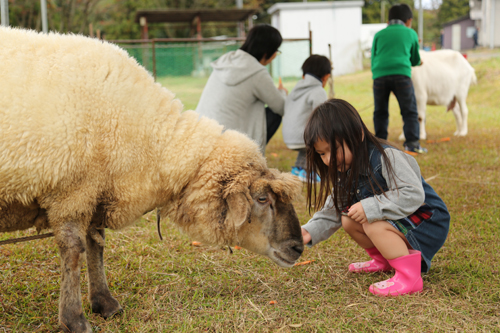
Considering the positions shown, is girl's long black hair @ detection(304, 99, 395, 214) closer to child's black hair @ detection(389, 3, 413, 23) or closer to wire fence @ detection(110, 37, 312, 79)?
child's black hair @ detection(389, 3, 413, 23)

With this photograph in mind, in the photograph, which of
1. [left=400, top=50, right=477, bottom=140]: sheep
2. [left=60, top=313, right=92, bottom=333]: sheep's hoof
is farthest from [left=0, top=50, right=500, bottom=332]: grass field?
[left=400, top=50, right=477, bottom=140]: sheep

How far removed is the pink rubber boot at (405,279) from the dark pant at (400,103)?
445 centimetres

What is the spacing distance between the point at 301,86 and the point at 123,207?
3.29m

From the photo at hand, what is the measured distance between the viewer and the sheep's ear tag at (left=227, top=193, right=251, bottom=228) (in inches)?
91.7

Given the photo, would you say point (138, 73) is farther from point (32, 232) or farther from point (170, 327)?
point (32, 232)

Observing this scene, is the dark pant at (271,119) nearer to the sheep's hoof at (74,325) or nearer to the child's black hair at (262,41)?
the child's black hair at (262,41)

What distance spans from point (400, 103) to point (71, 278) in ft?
18.6

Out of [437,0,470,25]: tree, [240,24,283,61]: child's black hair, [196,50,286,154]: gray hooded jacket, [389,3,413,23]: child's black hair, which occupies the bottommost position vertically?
[196,50,286,154]: gray hooded jacket

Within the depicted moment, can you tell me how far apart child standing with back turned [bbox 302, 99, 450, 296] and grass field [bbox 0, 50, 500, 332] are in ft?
0.67

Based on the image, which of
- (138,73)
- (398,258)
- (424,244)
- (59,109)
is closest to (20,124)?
(59,109)

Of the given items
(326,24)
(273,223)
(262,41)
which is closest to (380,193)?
(273,223)

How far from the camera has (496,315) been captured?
2355 millimetres

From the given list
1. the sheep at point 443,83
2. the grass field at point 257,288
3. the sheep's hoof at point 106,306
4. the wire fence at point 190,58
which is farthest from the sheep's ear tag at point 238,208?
the wire fence at point 190,58

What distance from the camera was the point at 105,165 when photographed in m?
2.22
